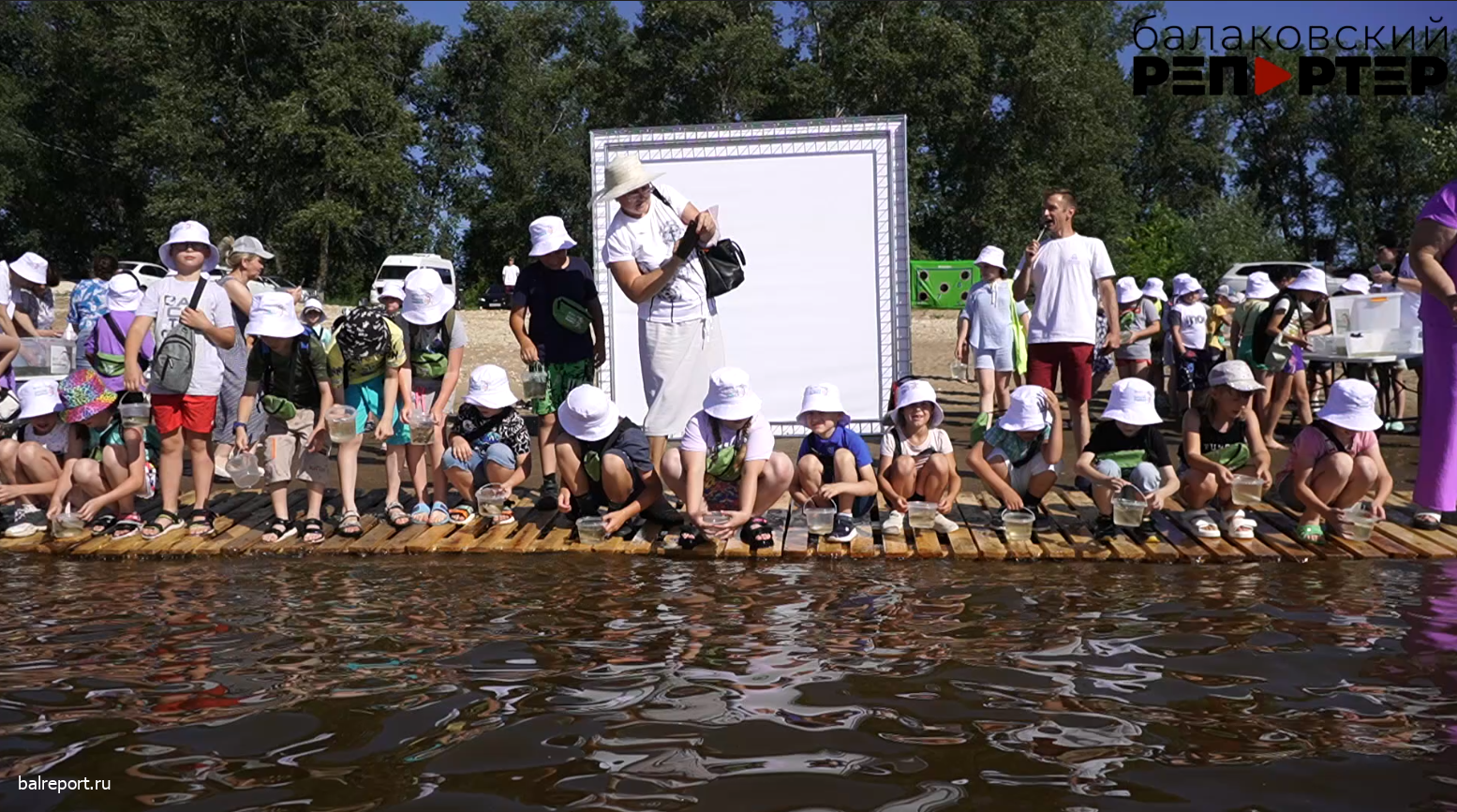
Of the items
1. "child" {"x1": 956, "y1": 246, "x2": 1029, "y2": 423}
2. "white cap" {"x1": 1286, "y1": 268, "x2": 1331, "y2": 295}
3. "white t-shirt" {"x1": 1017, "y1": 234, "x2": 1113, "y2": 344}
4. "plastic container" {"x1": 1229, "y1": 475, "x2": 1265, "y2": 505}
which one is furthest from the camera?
"white cap" {"x1": 1286, "y1": 268, "x2": 1331, "y2": 295}

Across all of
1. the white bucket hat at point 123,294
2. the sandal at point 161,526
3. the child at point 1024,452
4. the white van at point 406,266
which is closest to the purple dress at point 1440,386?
the child at point 1024,452

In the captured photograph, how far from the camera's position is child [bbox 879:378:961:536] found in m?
7.07

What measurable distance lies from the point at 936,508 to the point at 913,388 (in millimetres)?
696

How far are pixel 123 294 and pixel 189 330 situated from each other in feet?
2.85

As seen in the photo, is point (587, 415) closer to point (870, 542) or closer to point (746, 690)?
point (870, 542)

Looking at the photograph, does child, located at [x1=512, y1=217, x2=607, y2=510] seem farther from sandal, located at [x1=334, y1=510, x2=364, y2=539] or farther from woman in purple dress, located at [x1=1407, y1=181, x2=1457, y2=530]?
woman in purple dress, located at [x1=1407, y1=181, x2=1457, y2=530]

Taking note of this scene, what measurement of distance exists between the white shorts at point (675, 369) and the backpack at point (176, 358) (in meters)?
2.60

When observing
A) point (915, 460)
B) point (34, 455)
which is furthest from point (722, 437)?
point (34, 455)

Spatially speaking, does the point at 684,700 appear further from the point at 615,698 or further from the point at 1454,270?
the point at 1454,270

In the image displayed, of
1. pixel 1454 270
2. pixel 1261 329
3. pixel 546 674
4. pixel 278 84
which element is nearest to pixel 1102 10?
pixel 278 84

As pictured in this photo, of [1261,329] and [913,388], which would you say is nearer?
[913,388]

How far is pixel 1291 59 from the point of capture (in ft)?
173

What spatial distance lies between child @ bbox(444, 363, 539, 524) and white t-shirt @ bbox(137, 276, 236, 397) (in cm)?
143

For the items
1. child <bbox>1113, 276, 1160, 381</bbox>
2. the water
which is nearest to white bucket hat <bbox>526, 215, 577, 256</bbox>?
the water
